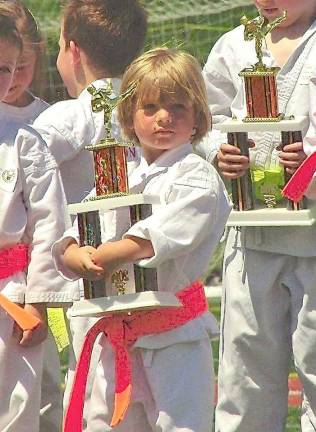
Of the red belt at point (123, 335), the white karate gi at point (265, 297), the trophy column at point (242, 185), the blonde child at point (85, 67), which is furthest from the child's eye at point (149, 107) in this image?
the blonde child at point (85, 67)

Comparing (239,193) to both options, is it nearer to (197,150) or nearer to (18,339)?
(197,150)

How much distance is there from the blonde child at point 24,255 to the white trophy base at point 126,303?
1.86 feet

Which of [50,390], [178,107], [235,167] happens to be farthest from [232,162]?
[50,390]

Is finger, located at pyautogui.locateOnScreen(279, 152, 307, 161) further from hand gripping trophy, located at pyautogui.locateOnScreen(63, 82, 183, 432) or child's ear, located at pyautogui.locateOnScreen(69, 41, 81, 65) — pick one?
child's ear, located at pyautogui.locateOnScreen(69, 41, 81, 65)

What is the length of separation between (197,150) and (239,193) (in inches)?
17.3

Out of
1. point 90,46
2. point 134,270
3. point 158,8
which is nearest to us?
point 134,270

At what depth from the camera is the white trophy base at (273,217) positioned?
5082 mm

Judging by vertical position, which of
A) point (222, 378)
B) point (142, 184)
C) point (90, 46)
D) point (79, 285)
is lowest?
point (222, 378)

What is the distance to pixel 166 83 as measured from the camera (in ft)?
16.4

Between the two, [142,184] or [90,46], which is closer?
[142,184]

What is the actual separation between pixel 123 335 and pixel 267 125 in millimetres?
794

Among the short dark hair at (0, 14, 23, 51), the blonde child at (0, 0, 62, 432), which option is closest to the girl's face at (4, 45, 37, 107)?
the blonde child at (0, 0, 62, 432)

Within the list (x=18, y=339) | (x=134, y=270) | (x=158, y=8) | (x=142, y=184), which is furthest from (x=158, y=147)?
(x=158, y=8)

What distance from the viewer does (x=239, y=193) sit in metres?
5.20
